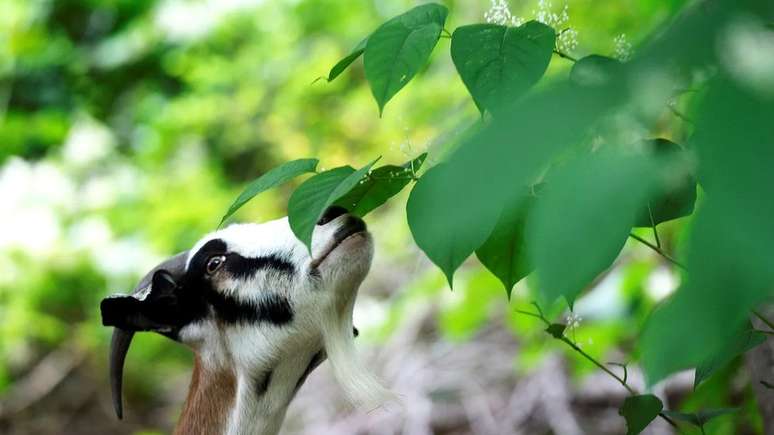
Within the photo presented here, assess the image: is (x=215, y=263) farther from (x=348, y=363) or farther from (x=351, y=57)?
(x=351, y=57)

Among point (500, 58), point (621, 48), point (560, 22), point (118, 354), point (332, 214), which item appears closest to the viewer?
point (500, 58)

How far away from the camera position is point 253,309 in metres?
2.04

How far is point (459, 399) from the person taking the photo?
448 centimetres

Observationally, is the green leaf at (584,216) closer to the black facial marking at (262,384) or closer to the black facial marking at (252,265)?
the black facial marking at (252,265)

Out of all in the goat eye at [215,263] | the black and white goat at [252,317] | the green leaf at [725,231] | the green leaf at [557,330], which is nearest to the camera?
the green leaf at [725,231]

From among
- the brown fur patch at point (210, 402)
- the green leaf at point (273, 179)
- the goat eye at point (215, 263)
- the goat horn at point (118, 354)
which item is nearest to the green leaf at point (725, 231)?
the green leaf at point (273, 179)

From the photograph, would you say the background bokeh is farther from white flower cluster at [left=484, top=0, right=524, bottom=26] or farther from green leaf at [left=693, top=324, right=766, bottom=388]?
white flower cluster at [left=484, top=0, right=524, bottom=26]

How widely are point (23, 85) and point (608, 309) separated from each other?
→ 5.95 metres

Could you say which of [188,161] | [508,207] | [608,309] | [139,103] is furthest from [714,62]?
[139,103]

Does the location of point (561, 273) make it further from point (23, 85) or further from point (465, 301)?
point (23, 85)

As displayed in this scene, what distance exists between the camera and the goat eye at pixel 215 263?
209 centimetres

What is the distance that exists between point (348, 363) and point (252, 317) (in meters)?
0.23

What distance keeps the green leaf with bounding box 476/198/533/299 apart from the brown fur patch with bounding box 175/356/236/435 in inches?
37.2

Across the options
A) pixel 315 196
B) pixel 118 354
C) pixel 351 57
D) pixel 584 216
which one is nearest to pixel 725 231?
pixel 584 216
